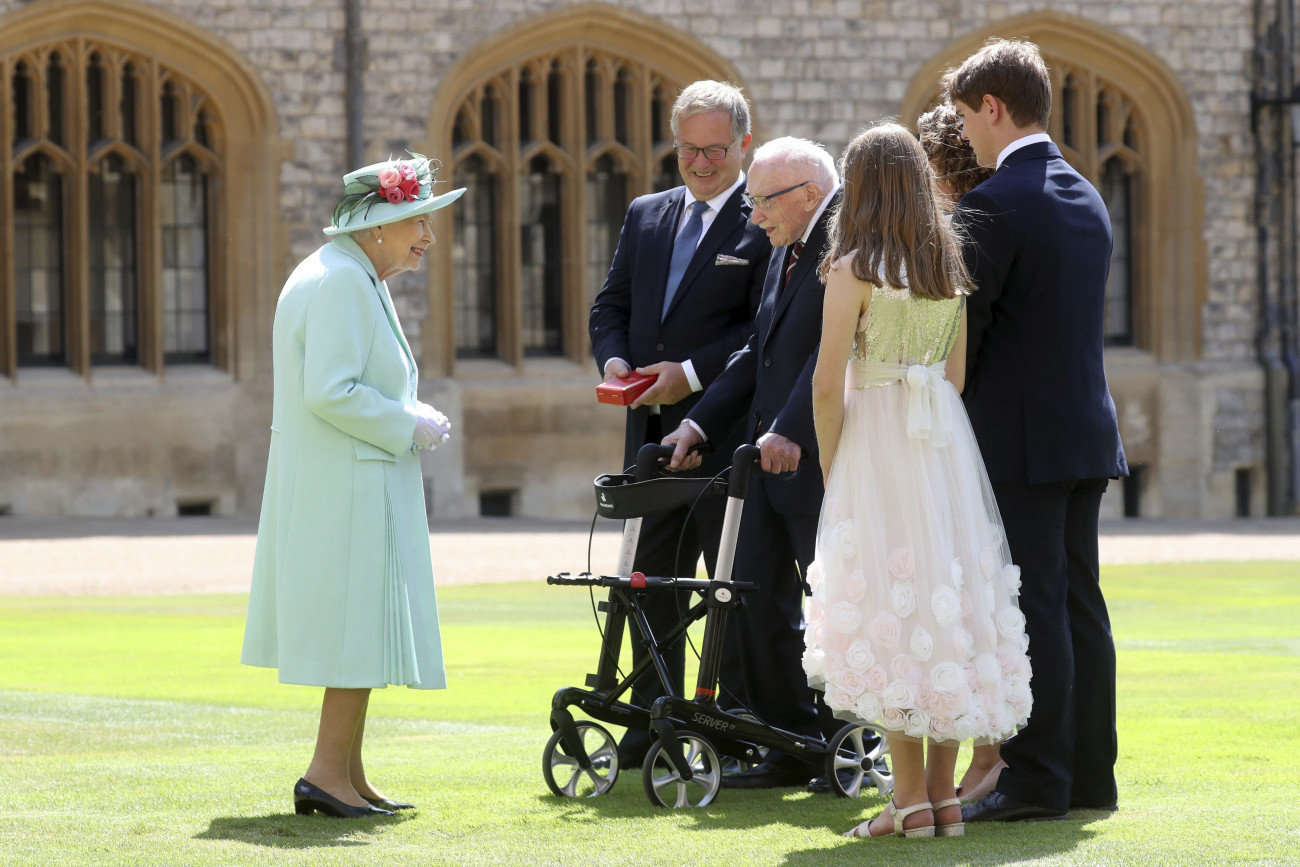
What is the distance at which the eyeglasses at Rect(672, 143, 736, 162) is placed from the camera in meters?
5.30

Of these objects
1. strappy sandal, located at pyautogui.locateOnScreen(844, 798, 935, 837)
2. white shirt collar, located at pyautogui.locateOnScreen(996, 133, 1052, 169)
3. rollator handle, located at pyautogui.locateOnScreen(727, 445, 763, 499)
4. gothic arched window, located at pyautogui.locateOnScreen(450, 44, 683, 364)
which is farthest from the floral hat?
gothic arched window, located at pyautogui.locateOnScreen(450, 44, 683, 364)

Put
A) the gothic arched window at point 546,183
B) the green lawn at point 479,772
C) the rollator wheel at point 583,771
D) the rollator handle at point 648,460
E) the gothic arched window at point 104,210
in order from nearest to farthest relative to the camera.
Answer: the green lawn at point 479,772 → the rollator wheel at point 583,771 → the rollator handle at point 648,460 → the gothic arched window at point 104,210 → the gothic arched window at point 546,183

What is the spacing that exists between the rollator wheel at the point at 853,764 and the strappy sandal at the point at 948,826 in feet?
1.71

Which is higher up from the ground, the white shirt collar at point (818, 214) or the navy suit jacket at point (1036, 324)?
the white shirt collar at point (818, 214)

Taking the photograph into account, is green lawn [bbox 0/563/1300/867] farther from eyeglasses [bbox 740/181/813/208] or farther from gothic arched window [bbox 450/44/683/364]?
gothic arched window [bbox 450/44/683/364]

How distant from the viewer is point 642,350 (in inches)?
217

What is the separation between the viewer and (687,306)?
5.42 m

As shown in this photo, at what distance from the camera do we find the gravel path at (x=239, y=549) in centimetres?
1153

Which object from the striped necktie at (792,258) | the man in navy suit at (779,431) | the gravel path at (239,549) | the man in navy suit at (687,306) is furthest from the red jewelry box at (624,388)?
the gravel path at (239,549)

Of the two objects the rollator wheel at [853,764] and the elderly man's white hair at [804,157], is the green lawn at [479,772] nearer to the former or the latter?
the rollator wheel at [853,764]

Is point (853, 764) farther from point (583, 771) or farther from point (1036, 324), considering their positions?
point (1036, 324)

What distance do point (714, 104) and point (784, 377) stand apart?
34.7 inches

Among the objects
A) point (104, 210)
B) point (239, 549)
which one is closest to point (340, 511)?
point (239, 549)

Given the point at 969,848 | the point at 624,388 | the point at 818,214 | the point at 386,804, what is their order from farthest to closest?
the point at 624,388
the point at 818,214
the point at 386,804
the point at 969,848
